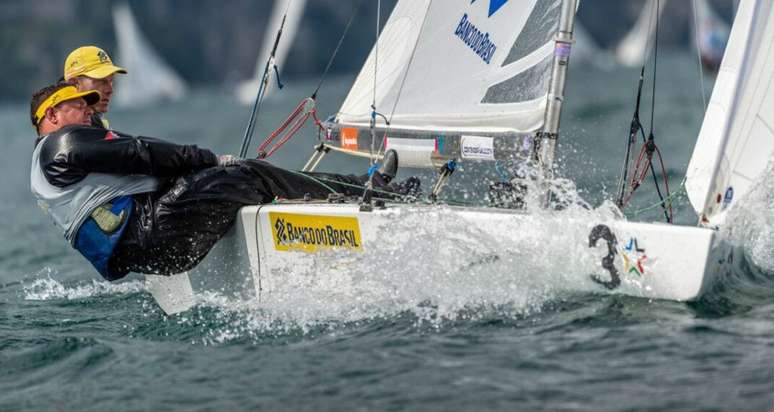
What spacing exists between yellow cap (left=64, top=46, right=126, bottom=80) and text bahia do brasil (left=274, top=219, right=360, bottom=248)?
1060 millimetres

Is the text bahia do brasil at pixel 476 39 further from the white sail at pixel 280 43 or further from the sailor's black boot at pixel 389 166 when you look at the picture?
the white sail at pixel 280 43

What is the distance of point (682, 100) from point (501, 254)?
21180 mm

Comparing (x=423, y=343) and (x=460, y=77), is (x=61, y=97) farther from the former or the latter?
(x=423, y=343)

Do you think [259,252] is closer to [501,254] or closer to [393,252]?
[393,252]

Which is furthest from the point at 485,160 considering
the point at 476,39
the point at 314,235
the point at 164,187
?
the point at 164,187

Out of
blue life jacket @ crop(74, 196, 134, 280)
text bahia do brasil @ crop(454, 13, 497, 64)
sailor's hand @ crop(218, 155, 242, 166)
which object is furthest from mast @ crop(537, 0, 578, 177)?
blue life jacket @ crop(74, 196, 134, 280)

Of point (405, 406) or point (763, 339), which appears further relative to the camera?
point (763, 339)

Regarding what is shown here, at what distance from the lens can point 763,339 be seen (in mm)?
3949

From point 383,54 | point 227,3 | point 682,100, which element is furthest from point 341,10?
point 383,54

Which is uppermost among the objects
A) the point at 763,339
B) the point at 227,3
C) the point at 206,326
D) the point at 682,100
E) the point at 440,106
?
the point at 227,3

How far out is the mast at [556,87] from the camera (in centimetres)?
496

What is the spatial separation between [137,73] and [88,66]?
40377 millimetres

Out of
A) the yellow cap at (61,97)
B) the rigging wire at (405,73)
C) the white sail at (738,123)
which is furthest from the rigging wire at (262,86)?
the white sail at (738,123)

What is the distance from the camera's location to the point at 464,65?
5367mm
